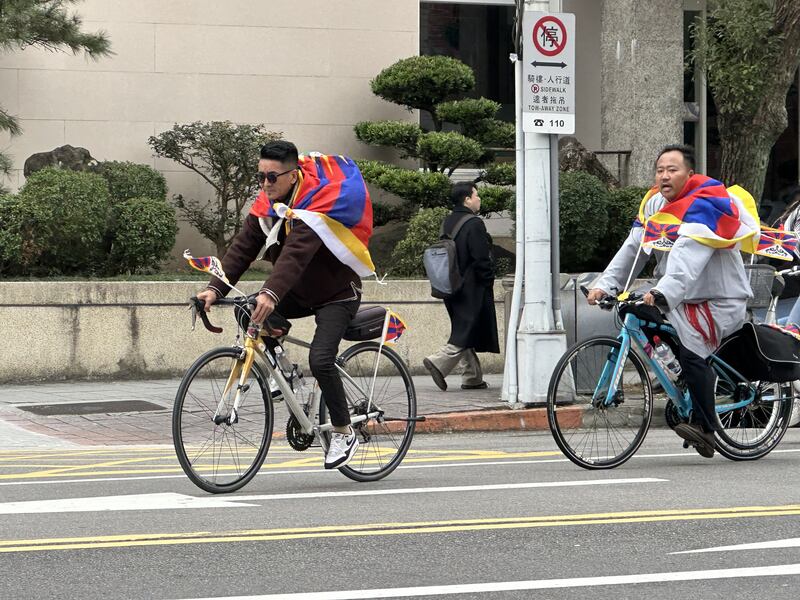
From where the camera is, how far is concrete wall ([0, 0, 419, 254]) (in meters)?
17.0

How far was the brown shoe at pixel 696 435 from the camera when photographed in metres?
8.52

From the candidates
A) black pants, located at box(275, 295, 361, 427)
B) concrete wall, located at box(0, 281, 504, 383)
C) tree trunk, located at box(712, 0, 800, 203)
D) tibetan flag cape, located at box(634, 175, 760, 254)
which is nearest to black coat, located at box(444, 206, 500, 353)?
concrete wall, located at box(0, 281, 504, 383)

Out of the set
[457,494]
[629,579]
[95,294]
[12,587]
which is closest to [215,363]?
[457,494]

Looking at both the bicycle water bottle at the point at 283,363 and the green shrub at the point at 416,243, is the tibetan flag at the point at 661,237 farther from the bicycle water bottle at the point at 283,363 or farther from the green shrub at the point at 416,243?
the green shrub at the point at 416,243

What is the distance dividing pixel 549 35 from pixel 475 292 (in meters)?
2.62

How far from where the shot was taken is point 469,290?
13.0m

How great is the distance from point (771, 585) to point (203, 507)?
116 inches

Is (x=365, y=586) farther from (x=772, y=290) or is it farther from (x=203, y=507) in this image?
(x=772, y=290)

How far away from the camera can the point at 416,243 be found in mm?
15906

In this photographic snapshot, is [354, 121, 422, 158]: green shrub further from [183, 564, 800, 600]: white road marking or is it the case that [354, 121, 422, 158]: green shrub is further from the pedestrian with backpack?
[183, 564, 800, 600]: white road marking

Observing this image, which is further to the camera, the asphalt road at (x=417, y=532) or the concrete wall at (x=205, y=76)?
the concrete wall at (x=205, y=76)

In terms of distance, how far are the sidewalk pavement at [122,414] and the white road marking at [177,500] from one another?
8.57ft

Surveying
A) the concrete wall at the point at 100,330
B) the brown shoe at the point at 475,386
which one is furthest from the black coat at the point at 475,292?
the concrete wall at the point at 100,330

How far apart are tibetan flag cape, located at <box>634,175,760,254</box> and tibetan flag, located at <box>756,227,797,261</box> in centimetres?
145
